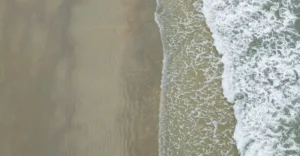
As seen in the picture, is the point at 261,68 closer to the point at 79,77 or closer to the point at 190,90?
the point at 190,90

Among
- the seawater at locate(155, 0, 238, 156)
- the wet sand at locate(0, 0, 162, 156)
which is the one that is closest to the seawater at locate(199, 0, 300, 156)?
the seawater at locate(155, 0, 238, 156)

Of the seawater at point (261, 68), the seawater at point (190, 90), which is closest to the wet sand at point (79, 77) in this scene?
the seawater at point (190, 90)

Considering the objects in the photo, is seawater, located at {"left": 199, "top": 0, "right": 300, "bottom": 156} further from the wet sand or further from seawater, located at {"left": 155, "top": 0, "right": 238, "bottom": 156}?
the wet sand

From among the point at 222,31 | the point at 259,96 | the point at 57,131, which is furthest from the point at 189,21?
the point at 57,131

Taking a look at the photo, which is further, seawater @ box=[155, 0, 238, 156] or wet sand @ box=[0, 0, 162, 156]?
wet sand @ box=[0, 0, 162, 156]

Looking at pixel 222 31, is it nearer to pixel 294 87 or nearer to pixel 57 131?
pixel 294 87

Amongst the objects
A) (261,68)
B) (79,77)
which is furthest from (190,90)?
(79,77)
